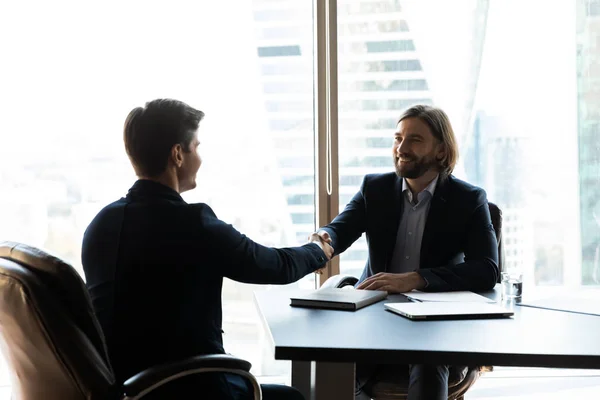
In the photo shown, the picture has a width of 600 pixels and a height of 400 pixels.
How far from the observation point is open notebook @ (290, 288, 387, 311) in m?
1.98

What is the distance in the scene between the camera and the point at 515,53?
389 centimetres

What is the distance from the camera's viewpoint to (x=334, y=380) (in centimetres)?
165

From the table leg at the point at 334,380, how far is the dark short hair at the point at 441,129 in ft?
4.67

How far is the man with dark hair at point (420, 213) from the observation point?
2.71m

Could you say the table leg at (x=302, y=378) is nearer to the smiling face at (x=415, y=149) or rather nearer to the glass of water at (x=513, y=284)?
the glass of water at (x=513, y=284)

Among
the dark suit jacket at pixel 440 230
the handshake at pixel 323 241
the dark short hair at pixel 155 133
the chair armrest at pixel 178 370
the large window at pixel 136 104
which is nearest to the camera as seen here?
the chair armrest at pixel 178 370

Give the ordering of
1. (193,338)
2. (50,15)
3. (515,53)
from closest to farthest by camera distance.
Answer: (193,338) < (50,15) < (515,53)

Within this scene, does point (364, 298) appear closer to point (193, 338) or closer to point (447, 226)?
point (193, 338)

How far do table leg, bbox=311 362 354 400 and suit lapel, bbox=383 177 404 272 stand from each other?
1193 millimetres

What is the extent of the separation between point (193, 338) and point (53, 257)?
433 mm

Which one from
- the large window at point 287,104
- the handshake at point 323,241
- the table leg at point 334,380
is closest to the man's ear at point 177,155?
the table leg at point 334,380

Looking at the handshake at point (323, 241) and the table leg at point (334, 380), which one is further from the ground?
the handshake at point (323, 241)

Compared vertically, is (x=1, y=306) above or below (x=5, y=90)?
below

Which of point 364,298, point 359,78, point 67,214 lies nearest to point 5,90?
point 67,214
